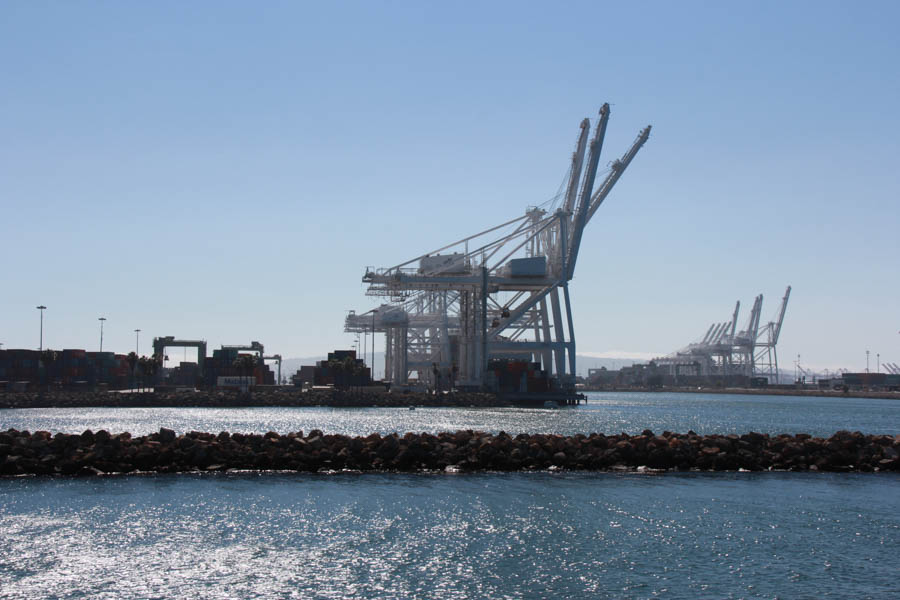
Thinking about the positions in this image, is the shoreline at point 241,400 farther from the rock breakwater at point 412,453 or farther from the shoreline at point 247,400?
the rock breakwater at point 412,453

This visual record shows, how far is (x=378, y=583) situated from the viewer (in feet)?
57.8

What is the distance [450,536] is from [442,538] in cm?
33

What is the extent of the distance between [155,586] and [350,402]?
80848 mm

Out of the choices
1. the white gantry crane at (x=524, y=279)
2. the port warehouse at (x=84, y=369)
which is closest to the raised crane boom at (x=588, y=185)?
the white gantry crane at (x=524, y=279)

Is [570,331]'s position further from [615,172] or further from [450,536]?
[450,536]

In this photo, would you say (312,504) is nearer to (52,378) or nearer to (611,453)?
(611,453)

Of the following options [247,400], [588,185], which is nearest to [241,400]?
[247,400]

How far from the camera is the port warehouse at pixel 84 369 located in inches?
4400

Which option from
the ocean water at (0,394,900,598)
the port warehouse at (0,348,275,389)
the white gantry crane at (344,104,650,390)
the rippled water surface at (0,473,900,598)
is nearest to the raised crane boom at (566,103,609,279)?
the white gantry crane at (344,104,650,390)

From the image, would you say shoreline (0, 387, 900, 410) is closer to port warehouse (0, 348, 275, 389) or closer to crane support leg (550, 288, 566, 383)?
crane support leg (550, 288, 566, 383)

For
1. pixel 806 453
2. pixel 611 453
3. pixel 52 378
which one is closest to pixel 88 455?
pixel 611 453

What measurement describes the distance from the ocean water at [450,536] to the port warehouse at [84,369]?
8958cm

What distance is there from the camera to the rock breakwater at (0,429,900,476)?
32.6 meters

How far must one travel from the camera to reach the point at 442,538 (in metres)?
21.7
